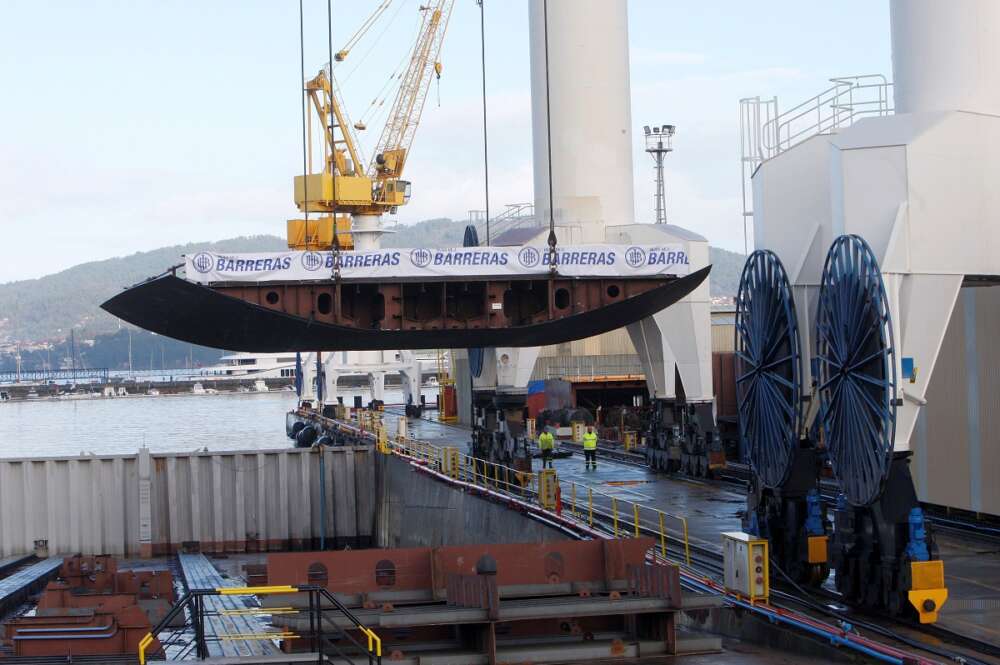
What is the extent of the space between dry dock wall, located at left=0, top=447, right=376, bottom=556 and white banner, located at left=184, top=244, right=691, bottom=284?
787 inches

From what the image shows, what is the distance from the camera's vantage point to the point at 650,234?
38.8 m

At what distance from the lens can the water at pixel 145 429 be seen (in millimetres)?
102812

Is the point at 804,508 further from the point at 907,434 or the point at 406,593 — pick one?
the point at 406,593

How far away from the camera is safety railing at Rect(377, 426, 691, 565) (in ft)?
83.9

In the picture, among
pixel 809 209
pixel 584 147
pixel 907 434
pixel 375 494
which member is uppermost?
pixel 584 147

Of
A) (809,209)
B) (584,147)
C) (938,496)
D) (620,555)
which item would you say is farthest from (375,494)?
(620,555)

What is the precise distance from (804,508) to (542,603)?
8.62 m

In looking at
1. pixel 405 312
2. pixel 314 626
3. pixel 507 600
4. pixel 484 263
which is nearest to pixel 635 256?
pixel 484 263

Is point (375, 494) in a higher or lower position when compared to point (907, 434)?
lower

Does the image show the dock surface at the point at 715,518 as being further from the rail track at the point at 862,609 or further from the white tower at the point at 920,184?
the white tower at the point at 920,184

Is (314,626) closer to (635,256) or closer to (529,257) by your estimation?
(529,257)

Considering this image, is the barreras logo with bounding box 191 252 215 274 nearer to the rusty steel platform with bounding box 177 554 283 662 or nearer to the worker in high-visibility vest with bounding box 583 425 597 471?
the rusty steel platform with bounding box 177 554 283 662

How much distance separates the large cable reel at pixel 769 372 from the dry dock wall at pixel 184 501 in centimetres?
2341

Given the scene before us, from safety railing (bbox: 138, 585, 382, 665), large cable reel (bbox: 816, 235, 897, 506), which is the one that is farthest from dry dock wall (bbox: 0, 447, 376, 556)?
safety railing (bbox: 138, 585, 382, 665)
